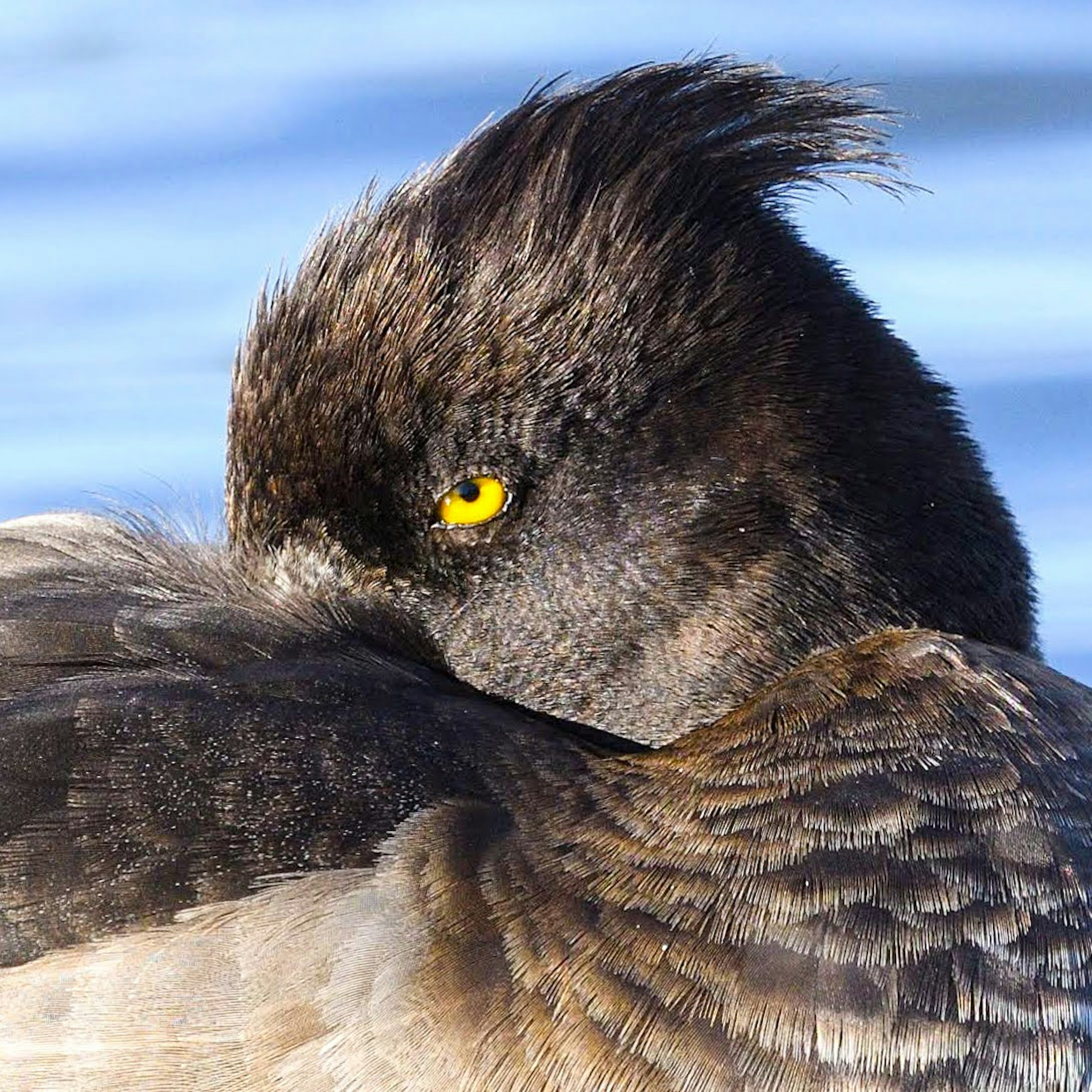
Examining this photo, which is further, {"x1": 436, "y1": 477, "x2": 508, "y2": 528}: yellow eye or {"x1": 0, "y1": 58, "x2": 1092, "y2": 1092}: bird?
{"x1": 436, "y1": 477, "x2": 508, "y2": 528}: yellow eye

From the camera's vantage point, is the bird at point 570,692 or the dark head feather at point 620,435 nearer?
Result: the bird at point 570,692

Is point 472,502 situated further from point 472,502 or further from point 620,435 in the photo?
point 620,435

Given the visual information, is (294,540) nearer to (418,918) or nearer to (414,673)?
(414,673)

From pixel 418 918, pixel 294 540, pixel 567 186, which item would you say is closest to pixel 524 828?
pixel 418 918

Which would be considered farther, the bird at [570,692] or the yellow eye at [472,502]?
the yellow eye at [472,502]

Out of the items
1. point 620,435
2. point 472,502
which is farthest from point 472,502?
point 620,435

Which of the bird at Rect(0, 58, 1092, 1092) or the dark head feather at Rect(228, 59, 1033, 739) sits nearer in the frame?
the bird at Rect(0, 58, 1092, 1092)
